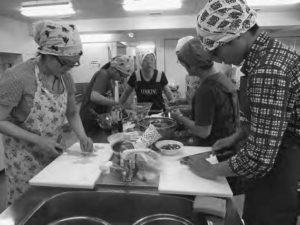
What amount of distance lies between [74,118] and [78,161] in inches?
16.0

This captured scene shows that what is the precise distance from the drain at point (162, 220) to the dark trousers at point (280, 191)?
27 centimetres

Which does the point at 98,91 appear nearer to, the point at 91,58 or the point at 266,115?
the point at 266,115

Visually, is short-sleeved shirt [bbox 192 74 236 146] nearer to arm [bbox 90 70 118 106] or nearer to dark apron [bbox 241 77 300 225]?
dark apron [bbox 241 77 300 225]

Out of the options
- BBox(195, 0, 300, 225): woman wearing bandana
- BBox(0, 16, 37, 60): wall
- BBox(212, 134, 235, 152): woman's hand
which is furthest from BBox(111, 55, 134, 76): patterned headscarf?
BBox(0, 16, 37, 60): wall

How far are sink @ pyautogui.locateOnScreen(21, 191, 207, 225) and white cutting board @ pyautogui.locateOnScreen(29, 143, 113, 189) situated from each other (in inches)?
2.1

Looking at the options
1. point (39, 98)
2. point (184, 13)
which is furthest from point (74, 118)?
point (184, 13)

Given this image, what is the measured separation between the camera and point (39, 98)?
110cm

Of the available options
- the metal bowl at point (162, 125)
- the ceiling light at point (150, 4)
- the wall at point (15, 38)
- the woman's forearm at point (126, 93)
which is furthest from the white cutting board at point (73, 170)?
the wall at point (15, 38)

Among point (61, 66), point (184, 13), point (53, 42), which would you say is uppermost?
point (184, 13)

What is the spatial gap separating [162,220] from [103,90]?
1425mm

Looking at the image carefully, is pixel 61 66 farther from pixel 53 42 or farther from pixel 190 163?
pixel 190 163

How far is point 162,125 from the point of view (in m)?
1.56

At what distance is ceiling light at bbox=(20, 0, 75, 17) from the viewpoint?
267 cm

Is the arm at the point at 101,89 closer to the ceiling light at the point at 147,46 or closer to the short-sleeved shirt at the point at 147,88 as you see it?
the short-sleeved shirt at the point at 147,88
